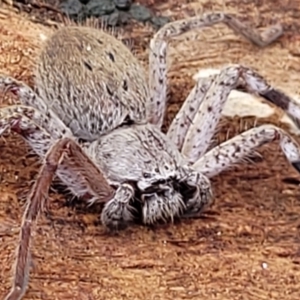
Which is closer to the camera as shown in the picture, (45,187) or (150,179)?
(45,187)

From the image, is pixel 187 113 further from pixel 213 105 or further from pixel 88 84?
pixel 88 84

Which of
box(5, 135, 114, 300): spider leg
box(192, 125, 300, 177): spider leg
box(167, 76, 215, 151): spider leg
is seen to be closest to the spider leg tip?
box(192, 125, 300, 177): spider leg

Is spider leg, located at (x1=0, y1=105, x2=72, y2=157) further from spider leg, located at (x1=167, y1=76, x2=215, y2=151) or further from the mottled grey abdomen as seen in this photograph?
spider leg, located at (x1=167, y1=76, x2=215, y2=151)

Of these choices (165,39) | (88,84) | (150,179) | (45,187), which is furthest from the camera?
(165,39)

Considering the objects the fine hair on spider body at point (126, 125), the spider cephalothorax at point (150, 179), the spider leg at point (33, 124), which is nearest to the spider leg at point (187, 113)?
the fine hair on spider body at point (126, 125)

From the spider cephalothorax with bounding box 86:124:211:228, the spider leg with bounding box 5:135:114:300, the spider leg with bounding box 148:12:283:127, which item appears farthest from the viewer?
the spider leg with bounding box 148:12:283:127

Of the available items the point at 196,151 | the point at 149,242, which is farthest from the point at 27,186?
the point at 196,151

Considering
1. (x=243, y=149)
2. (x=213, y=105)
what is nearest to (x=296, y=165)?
(x=243, y=149)

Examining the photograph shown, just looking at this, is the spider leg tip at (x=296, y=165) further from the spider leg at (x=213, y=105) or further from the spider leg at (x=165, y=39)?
the spider leg at (x=165, y=39)
